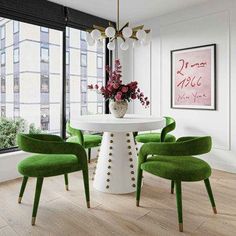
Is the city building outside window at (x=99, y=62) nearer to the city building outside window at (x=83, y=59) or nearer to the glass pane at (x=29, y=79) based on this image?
the city building outside window at (x=83, y=59)

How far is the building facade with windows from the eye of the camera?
3.30 metres

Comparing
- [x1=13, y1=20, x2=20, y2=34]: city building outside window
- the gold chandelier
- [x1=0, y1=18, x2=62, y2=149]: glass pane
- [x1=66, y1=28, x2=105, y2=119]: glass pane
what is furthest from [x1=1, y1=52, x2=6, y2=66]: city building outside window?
the gold chandelier

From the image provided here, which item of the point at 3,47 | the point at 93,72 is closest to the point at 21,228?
the point at 3,47

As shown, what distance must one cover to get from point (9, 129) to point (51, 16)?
1.75 m

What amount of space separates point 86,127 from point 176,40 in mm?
2449

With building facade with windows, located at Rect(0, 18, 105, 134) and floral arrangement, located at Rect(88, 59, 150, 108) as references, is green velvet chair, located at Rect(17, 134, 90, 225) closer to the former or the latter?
floral arrangement, located at Rect(88, 59, 150, 108)

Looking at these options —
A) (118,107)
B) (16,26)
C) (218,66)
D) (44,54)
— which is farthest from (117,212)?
(16,26)

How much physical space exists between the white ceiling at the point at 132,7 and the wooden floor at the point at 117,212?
2.58 meters

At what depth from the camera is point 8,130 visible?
3.35 m

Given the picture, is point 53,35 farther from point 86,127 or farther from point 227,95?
point 227,95

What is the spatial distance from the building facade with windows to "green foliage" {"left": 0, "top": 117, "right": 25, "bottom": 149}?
0.08 metres

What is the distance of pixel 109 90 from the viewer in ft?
8.79

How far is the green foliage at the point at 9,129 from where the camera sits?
129 inches

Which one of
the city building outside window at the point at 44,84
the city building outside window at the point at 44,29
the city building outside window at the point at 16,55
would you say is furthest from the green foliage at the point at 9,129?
the city building outside window at the point at 44,29
